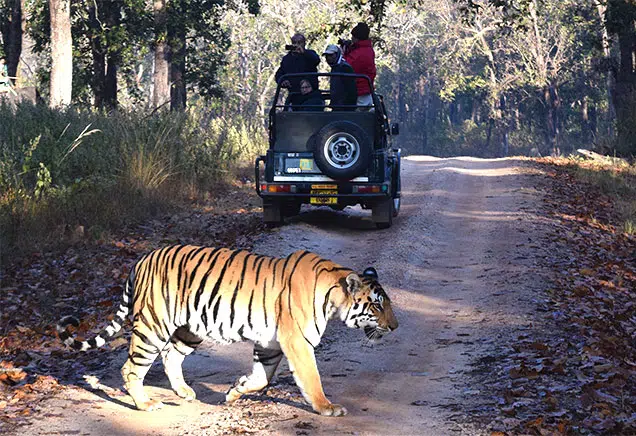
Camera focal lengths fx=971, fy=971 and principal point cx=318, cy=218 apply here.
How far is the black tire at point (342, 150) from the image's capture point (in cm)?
1384

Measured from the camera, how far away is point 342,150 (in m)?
13.9

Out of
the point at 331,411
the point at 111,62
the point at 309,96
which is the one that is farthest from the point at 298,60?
the point at 111,62

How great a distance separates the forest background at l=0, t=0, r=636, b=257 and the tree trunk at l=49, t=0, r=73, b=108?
0.03 m

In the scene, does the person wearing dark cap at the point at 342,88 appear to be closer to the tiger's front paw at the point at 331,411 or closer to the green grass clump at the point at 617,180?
the green grass clump at the point at 617,180

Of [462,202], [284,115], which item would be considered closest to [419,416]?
[284,115]

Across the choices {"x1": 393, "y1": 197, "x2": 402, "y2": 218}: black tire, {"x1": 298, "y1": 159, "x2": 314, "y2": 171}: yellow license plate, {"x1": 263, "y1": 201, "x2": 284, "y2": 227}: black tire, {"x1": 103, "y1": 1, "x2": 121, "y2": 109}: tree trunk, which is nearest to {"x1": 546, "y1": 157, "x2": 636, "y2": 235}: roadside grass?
{"x1": 393, "y1": 197, "x2": 402, "y2": 218}: black tire

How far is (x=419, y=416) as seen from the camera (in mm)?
6586

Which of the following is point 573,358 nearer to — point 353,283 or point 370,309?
point 370,309

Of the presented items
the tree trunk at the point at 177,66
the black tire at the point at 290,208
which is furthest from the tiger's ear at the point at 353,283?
the tree trunk at the point at 177,66

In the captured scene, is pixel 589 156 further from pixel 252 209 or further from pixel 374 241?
pixel 374 241


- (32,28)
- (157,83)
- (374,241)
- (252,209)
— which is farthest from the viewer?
(32,28)

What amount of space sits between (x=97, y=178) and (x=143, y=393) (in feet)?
30.3

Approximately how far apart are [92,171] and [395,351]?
897 centimetres

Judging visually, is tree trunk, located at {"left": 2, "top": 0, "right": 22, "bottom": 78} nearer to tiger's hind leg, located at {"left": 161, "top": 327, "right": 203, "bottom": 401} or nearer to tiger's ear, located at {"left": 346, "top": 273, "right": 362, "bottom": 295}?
tiger's hind leg, located at {"left": 161, "top": 327, "right": 203, "bottom": 401}
